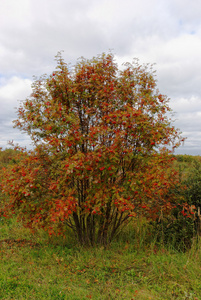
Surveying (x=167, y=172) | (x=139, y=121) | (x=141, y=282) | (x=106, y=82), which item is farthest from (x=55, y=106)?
(x=141, y=282)

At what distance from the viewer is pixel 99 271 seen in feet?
14.2

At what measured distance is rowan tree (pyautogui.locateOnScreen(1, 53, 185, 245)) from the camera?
4.11 meters

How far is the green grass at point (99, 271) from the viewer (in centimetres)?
368

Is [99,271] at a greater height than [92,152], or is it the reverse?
[92,152]

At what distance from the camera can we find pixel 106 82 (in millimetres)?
4898

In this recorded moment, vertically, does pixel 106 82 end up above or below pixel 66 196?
above

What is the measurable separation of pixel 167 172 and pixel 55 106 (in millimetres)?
2935

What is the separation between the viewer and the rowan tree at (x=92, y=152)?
13.5ft

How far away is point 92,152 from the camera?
13.3ft

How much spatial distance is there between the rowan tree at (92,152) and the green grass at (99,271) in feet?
1.88

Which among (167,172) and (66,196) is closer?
(66,196)

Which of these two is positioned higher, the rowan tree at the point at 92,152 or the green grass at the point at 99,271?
the rowan tree at the point at 92,152

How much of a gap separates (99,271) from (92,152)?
216 centimetres

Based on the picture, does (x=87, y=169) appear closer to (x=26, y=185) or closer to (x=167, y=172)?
(x=26, y=185)
